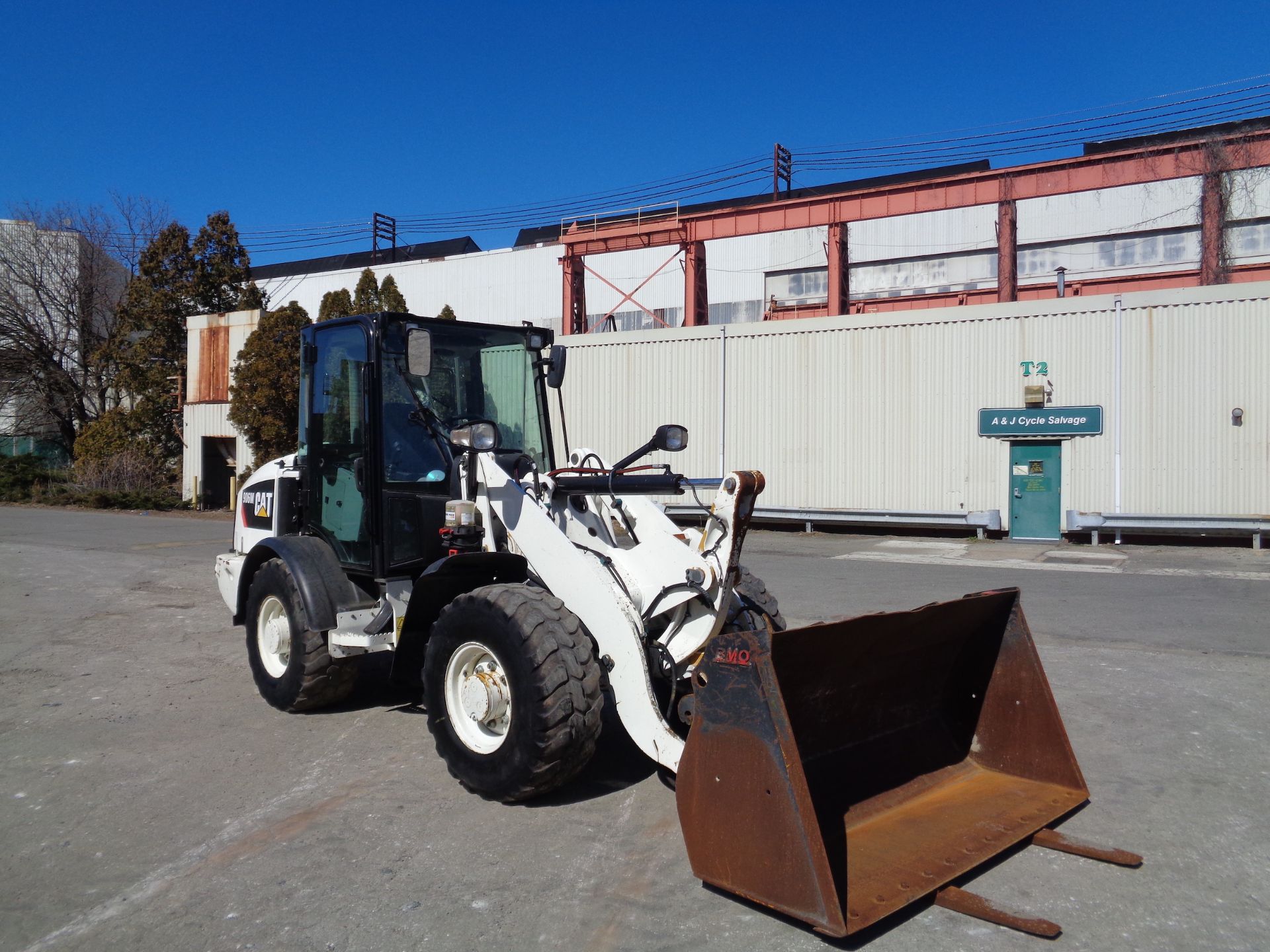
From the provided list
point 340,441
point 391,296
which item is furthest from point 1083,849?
point 391,296

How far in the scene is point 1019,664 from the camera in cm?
492

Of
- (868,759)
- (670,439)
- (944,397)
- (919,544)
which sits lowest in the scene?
(868,759)

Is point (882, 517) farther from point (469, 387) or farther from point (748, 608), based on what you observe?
point (469, 387)

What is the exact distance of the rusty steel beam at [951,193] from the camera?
2248cm

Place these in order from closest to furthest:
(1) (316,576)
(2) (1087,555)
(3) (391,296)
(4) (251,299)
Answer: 1. (1) (316,576)
2. (2) (1087,555)
3. (3) (391,296)
4. (4) (251,299)

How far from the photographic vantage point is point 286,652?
21.6 ft

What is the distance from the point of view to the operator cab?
19.3ft

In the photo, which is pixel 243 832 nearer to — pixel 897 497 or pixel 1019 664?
pixel 1019 664

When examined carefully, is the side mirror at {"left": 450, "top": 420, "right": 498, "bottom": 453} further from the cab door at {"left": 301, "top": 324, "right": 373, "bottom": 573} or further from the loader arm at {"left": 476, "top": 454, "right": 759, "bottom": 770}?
the cab door at {"left": 301, "top": 324, "right": 373, "bottom": 573}

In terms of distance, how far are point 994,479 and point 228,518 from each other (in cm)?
1924

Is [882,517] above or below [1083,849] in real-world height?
above

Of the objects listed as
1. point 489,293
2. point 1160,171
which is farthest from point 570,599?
point 489,293

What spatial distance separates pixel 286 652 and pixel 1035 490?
16.6 meters

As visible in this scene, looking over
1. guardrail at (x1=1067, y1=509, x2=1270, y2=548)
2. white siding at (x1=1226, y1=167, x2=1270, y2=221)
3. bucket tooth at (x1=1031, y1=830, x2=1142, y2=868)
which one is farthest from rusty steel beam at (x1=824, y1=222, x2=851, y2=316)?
bucket tooth at (x1=1031, y1=830, x2=1142, y2=868)
